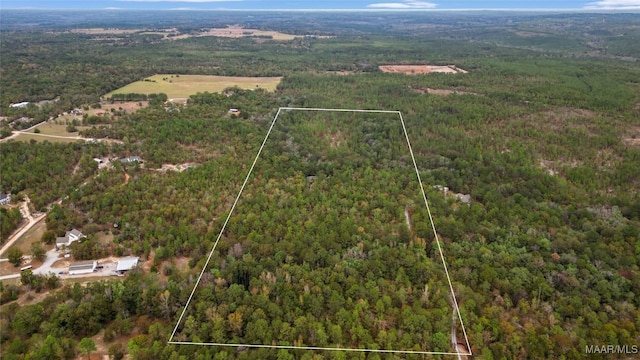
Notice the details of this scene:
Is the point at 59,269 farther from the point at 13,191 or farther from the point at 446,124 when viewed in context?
the point at 446,124

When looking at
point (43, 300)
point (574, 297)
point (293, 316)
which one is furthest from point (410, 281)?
point (43, 300)

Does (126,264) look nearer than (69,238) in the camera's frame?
Yes

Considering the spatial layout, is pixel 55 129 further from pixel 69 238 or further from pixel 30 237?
pixel 69 238

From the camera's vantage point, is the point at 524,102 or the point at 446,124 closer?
the point at 446,124

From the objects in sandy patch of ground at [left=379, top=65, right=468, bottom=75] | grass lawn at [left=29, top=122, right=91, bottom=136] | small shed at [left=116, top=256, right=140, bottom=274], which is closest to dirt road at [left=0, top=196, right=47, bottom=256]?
small shed at [left=116, top=256, right=140, bottom=274]

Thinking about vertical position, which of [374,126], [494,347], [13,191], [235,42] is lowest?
[494,347]

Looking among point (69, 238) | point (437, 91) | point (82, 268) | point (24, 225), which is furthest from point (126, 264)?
point (437, 91)

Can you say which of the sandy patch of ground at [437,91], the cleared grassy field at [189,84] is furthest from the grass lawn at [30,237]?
the sandy patch of ground at [437,91]

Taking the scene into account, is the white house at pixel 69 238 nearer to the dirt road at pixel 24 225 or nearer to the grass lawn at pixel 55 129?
the dirt road at pixel 24 225
